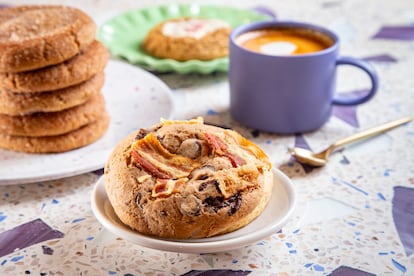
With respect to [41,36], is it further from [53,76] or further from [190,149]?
[190,149]

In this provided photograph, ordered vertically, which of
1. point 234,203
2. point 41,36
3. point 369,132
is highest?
point 41,36

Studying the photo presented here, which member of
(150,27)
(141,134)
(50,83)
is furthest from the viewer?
(150,27)

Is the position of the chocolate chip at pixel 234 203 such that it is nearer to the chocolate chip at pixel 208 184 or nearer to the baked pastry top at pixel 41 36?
the chocolate chip at pixel 208 184

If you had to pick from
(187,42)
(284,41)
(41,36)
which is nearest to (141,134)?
(41,36)

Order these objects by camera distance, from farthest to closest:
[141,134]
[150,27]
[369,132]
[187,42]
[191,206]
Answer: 1. [150,27]
2. [187,42]
3. [369,132]
4. [141,134]
5. [191,206]

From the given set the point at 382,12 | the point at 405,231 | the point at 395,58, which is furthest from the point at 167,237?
the point at 382,12

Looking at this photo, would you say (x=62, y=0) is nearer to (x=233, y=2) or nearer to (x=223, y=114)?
(x=233, y=2)
